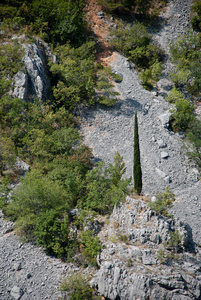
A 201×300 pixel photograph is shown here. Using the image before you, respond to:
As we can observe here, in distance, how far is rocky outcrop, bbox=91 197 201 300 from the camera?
1568 centimetres

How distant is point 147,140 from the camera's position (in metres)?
30.1

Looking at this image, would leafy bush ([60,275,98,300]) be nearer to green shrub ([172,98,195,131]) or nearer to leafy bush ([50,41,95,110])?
leafy bush ([50,41,95,110])

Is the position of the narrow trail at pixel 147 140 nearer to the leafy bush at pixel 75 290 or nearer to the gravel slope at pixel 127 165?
the gravel slope at pixel 127 165

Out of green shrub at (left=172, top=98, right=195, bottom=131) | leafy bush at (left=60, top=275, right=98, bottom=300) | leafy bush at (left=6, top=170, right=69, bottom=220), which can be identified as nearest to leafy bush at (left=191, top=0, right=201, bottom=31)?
green shrub at (left=172, top=98, right=195, bottom=131)

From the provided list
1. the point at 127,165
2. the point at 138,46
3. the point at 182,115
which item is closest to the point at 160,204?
the point at 127,165

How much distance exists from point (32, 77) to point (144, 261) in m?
22.9

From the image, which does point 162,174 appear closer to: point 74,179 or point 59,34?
point 74,179

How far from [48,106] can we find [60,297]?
19.3 meters

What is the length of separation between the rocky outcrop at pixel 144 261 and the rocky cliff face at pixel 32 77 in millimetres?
16896

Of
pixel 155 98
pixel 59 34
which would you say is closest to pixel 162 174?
pixel 155 98

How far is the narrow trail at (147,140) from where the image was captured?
26203mm

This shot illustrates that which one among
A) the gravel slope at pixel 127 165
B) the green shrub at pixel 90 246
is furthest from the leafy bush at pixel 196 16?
the green shrub at pixel 90 246

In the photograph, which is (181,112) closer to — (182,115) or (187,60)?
(182,115)

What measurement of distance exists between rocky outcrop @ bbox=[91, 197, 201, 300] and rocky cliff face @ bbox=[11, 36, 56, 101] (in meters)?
16.9
